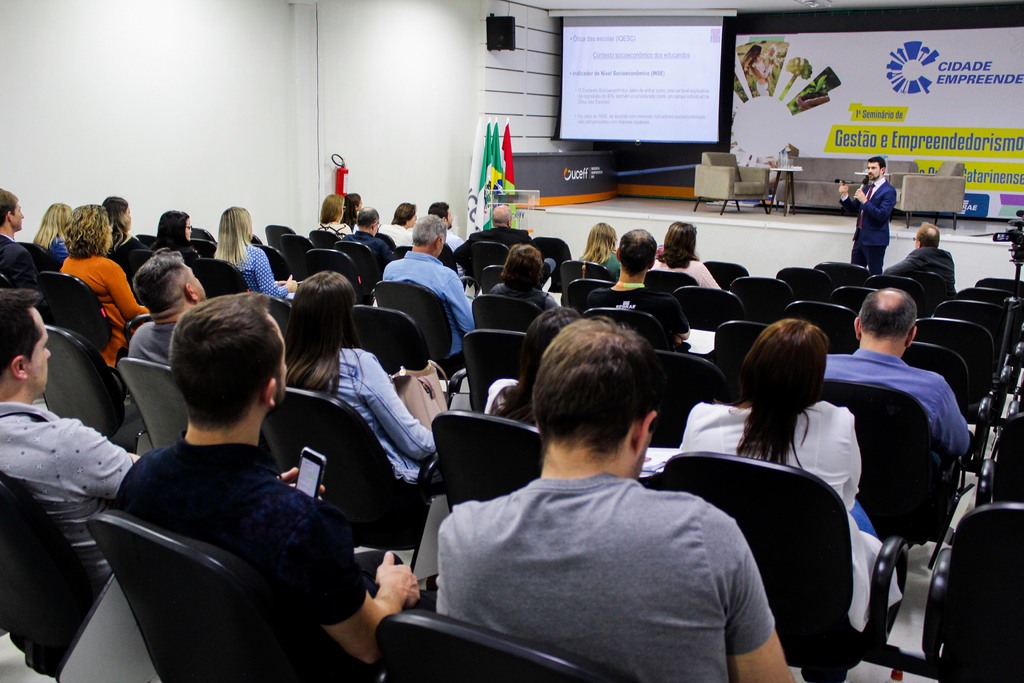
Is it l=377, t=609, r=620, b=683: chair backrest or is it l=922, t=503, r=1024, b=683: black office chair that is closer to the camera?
l=377, t=609, r=620, b=683: chair backrest

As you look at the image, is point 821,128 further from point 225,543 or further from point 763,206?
point 225,543

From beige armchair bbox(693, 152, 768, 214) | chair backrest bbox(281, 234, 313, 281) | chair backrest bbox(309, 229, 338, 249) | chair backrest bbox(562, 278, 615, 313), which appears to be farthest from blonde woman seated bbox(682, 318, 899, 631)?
beige armchair bbox(693, 152, 768, 214)

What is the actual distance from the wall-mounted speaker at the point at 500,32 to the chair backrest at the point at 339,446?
1026 centimetres

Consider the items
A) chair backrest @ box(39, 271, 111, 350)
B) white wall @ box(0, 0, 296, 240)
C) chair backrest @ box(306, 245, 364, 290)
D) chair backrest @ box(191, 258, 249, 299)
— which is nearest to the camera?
chair backrest @ box(39, 271, 111, 350)

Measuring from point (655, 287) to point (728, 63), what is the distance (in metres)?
8.85

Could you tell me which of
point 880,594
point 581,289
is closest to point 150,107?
point 581,289

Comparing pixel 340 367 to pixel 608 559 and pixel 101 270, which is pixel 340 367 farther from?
pixel 101 270

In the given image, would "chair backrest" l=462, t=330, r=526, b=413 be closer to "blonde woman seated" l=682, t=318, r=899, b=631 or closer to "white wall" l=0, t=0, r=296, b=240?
"blonde woman seated" l=682, t=318, r=899, b=631

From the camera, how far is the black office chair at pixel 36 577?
179 centimetres

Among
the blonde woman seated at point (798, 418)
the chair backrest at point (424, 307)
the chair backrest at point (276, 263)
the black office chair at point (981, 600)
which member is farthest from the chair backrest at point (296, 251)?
the black office chair at point (981, 600)

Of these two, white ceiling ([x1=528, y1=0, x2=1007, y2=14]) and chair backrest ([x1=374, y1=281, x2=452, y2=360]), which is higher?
white ceiling ([x1=528, y1=0, x2=1007, y2=14])

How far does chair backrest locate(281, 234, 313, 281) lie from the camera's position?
7.05m

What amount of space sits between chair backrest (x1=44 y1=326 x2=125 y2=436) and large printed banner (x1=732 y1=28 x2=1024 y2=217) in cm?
1188

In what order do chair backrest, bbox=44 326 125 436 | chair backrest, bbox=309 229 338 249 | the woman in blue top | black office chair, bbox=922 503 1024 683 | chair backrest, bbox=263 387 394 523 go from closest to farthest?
black office chair, bbox=922 503 1024 683 → chair backrest, bbox=263 387 394 523 → the woman in blue top → chair backrest, bbox=44 326 125 436 → chair backrest, bbox=309 229 338 249
